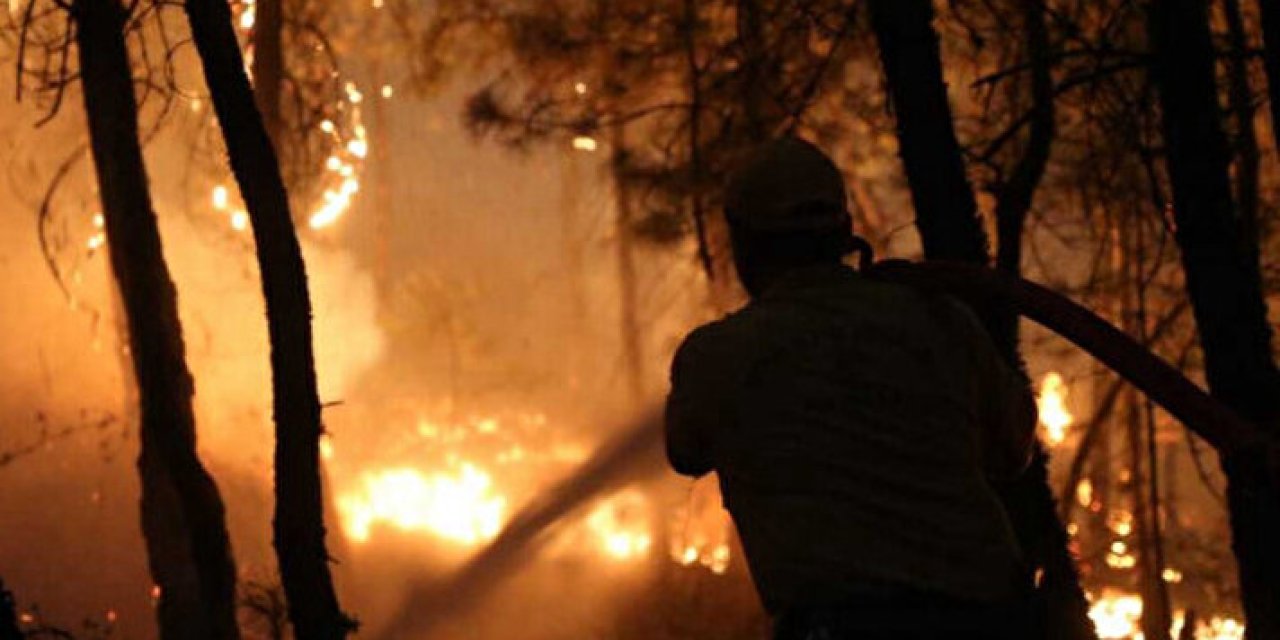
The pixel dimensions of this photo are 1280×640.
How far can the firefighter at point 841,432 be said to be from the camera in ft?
7.80

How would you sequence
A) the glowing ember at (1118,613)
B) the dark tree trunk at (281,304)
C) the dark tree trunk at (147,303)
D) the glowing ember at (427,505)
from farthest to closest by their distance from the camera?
the glowing ember at (427,505), the glowing ember at (1118,613), the dark tree trunk at (147,303), the dark tree trunk at (281,304)

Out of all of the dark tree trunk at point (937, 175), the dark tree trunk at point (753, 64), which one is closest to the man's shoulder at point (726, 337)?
the dark tree trunk at point (937, 175)

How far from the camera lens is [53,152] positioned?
56.9 feet

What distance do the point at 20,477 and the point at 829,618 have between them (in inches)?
606

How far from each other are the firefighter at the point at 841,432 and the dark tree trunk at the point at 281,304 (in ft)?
8.10

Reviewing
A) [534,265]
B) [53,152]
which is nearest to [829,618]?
[53,152]

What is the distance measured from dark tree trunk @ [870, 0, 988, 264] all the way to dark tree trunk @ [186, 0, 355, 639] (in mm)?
2020

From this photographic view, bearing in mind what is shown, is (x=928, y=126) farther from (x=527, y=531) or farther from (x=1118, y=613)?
(x=1118, y=613)

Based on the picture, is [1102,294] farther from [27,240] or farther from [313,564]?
[27,240]

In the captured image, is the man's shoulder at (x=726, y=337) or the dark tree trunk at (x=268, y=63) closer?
the man's shoulder at (x=726, y=337)

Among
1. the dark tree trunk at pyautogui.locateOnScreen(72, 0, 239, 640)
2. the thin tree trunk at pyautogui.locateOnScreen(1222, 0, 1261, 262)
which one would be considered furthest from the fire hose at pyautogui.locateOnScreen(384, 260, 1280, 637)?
the dark tree trunk at pyautogui.locateOnScreen(72, 0, 239, 640)

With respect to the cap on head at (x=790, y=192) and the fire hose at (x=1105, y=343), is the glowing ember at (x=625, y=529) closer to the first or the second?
the fire hose at (x=1105, y=343)

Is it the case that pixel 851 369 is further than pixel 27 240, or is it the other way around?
pixel 27 240

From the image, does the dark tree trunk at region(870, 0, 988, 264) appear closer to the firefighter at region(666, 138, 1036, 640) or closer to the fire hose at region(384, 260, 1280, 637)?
the fire hose at region(384, 260, 1280, 637)
